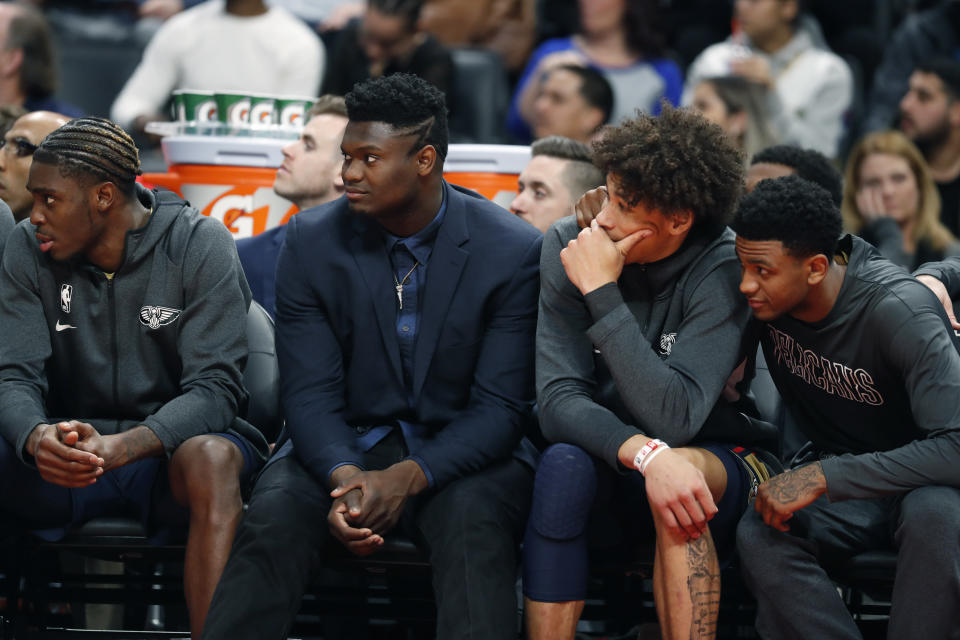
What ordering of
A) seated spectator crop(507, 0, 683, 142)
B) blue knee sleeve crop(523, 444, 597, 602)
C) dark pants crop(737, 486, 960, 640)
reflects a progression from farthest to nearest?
seated spectator crop(507, 0, 683, 142), blue knee sleeve crop(523, 444, 597, 602), dark pants crop(737, 486, 960, 640)

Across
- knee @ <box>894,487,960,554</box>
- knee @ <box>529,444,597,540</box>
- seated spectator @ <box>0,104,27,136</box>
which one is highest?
seated spectator @ <box>0,104,27,136</box>

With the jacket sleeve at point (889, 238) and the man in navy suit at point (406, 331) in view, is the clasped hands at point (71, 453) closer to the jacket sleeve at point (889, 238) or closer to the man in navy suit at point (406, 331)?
the man in navy suit at point (406, 331)

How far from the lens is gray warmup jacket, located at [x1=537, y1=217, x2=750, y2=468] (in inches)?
105

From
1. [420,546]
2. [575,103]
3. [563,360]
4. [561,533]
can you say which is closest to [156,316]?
[420,546]

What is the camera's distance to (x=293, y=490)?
277 centimetres

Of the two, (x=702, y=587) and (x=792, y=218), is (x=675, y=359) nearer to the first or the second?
(x=792, y=218)

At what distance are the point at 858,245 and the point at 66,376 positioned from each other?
187 cm

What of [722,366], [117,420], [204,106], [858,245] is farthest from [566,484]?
[204,106]

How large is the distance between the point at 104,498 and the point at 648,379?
1278 millimetres

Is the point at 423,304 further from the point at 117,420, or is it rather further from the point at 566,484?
the point at 117,420

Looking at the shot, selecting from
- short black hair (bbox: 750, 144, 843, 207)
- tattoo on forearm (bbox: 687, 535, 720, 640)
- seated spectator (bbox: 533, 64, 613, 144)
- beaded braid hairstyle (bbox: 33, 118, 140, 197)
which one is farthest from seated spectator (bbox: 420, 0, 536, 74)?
tattoo on forearm (bbox: 687, 535, 720, 640)

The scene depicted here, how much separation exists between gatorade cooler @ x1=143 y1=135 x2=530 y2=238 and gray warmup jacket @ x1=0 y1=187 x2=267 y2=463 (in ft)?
3.69

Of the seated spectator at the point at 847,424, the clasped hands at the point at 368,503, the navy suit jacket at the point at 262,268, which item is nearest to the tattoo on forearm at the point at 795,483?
the seated spectator at the point at 847,424

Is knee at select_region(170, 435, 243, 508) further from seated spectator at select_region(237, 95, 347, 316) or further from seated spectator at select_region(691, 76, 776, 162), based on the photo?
seated spectator at select_region(691, 76, 776, 162)
